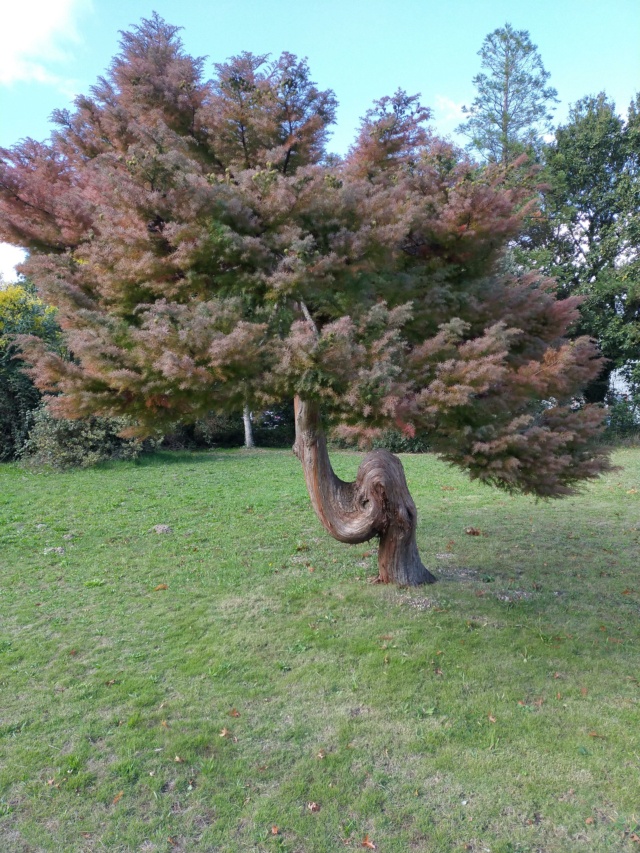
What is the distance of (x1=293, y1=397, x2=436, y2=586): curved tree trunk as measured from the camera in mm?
5020

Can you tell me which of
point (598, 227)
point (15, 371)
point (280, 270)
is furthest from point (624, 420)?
point (280, 270)

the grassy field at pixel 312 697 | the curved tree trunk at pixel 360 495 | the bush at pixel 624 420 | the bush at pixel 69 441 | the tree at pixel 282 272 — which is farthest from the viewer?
the bush at pixel 624 420

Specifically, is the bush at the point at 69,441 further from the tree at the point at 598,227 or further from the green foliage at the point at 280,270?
the tree at the point at 598,227

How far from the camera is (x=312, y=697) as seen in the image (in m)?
3.79

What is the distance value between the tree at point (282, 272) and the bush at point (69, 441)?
364 inches

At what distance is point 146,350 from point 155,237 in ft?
A: 2.38

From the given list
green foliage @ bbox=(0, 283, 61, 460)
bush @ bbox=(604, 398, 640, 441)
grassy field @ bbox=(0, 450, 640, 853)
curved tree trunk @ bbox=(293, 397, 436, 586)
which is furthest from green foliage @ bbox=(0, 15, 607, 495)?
bush @ bbox=(604, 398, 640, 441)

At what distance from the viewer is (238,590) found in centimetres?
569

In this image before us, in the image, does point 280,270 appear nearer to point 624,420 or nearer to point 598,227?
point 624,420

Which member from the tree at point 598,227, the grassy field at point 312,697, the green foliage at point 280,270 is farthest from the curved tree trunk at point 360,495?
the tree at point 598,227

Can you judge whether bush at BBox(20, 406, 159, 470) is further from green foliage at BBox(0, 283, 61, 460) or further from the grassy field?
the grassy field

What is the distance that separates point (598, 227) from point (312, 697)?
71.1 ft

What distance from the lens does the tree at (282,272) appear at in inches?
131

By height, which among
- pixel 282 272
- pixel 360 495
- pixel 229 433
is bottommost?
pixel 360 495
